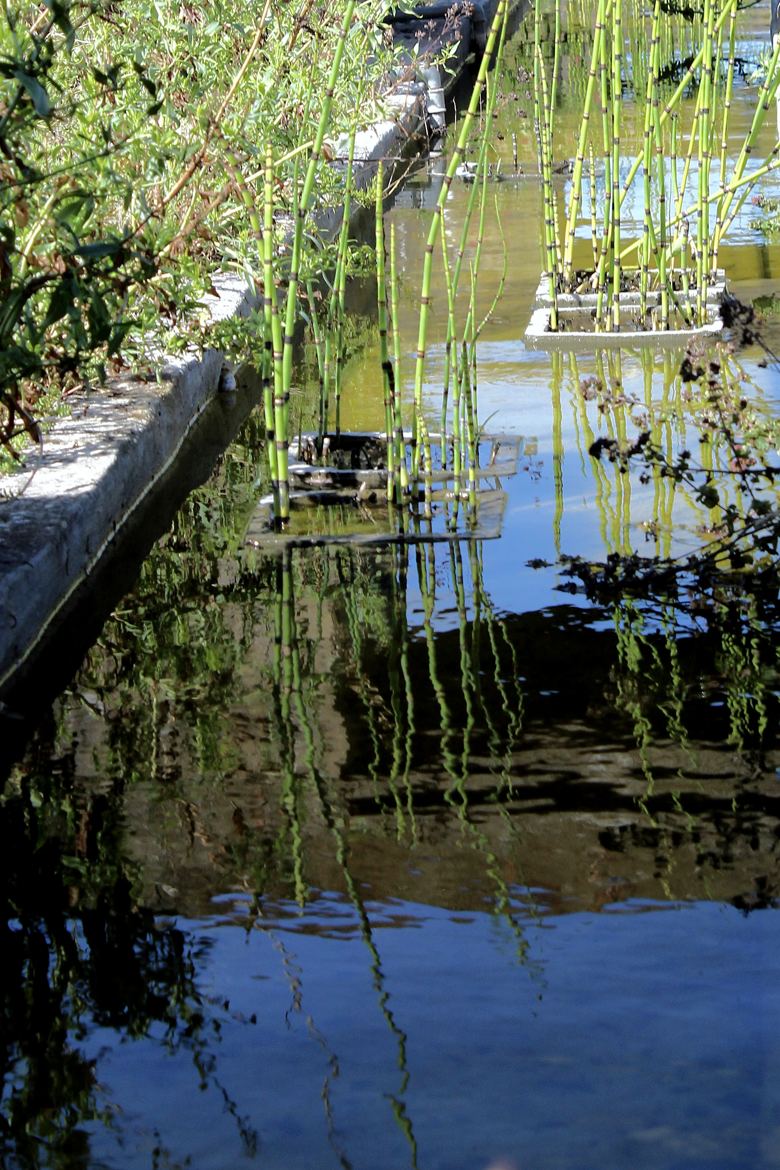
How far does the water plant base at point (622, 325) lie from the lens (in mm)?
4887

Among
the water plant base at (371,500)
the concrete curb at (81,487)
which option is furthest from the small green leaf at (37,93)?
the water plant base at (371,500)

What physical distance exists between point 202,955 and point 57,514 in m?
1.40

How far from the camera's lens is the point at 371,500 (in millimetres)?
3758

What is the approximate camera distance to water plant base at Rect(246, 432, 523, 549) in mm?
3527

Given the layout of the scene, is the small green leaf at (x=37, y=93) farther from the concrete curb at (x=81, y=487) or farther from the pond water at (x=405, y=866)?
the concrete curb at (x=81, y=487)

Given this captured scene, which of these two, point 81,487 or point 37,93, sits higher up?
point 37,93

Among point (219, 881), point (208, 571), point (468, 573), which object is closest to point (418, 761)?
point (219, 881)

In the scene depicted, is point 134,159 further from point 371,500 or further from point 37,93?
point 37,93

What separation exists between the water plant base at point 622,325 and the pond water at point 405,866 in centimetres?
139

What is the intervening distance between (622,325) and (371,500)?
1639 mm

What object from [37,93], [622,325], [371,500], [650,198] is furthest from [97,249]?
[622,325]

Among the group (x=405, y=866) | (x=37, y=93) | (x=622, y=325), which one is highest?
(x=37, y=93)

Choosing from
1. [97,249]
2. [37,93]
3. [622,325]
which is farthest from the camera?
[622,325]

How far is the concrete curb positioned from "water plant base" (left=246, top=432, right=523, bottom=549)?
0.30m
